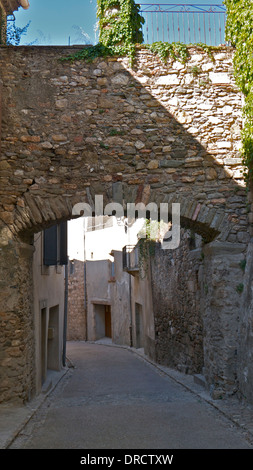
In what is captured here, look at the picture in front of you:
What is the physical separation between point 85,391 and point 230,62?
553 cm

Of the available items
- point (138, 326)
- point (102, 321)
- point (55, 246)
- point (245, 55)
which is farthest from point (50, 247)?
point (102, 321)

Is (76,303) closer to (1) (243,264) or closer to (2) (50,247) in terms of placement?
(2) (50,247)

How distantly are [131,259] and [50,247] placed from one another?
23.1ft

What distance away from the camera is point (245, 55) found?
6.36 m

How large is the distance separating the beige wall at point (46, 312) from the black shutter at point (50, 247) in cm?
13

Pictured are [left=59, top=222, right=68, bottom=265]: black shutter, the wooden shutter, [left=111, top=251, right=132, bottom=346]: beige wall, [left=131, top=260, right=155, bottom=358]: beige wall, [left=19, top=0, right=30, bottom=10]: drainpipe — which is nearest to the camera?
the wooden shutter

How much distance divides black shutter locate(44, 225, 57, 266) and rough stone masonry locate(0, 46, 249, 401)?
7.14ft

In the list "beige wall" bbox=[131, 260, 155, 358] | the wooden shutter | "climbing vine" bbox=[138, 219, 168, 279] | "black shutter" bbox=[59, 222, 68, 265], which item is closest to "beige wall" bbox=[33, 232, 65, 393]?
the wooden shutter

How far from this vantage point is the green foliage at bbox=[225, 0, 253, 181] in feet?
20.4

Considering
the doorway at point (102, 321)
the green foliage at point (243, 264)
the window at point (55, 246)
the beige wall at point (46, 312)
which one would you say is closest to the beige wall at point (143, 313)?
the beige wall at point (46, 312)

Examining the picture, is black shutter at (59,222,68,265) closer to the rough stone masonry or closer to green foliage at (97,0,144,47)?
the rough stone masonry

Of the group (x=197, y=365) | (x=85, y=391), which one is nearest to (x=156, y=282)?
(x=197, y=365)

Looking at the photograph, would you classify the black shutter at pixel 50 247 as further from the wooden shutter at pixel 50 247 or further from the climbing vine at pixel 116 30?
the climbing vine at pixel 116 30

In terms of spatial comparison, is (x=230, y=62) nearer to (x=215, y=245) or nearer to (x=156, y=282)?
(x=215, y=245)
